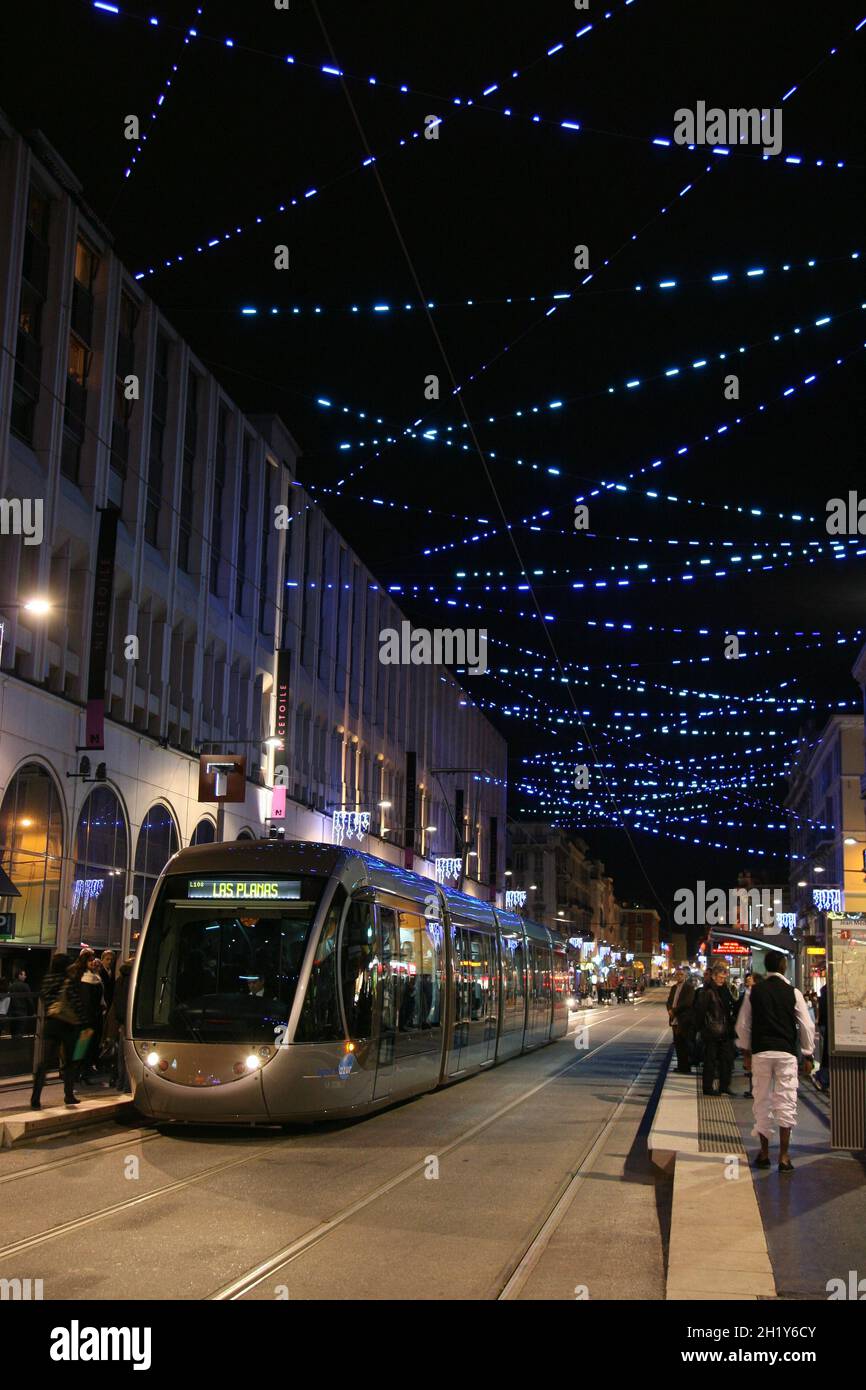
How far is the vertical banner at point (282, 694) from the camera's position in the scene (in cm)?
3669

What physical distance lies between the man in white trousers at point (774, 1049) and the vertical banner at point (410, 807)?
42490 millimetres

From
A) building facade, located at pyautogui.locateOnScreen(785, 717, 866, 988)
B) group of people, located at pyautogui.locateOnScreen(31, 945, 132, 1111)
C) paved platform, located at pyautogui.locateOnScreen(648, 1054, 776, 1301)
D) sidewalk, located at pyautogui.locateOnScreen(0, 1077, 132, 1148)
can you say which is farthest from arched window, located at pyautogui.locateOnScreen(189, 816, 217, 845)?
building facade, located at pyautogui.locateOnScreen(785, 717, 866, 988)

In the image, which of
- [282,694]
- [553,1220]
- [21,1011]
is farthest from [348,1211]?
[282,694]

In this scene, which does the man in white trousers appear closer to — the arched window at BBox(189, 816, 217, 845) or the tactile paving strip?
the tactile paving strip

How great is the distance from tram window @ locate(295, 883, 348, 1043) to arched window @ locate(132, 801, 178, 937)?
1463cm

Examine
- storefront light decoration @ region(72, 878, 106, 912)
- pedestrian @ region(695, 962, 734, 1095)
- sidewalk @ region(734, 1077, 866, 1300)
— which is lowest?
sidewalk @ region(734, 1077, 866, 1300)

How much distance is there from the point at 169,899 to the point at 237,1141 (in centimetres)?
257

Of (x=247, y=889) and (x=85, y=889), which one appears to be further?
(x=85, y=889)

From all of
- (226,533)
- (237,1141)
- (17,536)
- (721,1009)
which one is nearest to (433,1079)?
(721,1009)

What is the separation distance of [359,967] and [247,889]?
1515 mm

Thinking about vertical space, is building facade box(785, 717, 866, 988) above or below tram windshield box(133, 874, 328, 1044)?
above

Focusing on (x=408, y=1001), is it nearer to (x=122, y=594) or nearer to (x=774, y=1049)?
(x=774, y=1049)

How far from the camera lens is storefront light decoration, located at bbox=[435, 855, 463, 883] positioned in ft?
193

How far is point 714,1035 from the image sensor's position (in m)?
18.2
